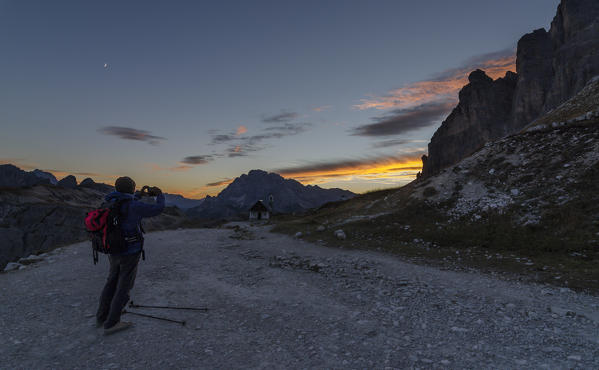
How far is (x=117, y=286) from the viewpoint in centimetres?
692

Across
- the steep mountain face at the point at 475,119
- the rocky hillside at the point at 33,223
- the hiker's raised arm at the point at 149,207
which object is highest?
the steep mountain face at the point at 475,119

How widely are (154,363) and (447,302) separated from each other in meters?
7.37

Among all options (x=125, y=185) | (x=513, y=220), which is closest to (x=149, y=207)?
(x=125, y=185)

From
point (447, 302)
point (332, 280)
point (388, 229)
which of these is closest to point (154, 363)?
point (332, 280)

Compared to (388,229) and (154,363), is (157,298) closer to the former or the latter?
(154,363)

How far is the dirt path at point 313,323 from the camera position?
17.6 ft

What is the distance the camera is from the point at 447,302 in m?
7.87

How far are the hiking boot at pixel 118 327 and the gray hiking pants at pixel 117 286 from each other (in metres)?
0.10

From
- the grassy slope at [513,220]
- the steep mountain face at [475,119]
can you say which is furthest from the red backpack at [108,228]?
the steep mountain face at [475,119]

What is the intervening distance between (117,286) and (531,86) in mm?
157974

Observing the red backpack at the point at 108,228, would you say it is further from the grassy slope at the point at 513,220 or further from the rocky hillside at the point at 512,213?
the rocky hillside at the point at 512,213

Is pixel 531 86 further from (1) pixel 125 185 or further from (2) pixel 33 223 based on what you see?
(2) pixel 33 223

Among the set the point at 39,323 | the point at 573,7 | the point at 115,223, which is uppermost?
the point at 573,7

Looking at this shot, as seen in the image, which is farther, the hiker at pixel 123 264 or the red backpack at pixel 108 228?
the hiker at pixel 123 264
